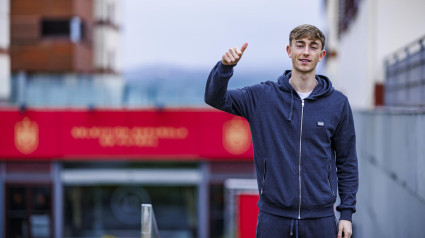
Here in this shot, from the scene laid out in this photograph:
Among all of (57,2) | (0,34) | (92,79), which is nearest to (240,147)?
(92,79)

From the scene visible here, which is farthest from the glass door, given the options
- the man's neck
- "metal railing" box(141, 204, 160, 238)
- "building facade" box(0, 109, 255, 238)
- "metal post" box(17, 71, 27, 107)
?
the man's neck

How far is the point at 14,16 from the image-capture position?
25188 millimetres

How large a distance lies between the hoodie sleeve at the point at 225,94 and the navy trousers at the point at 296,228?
0.58 metres

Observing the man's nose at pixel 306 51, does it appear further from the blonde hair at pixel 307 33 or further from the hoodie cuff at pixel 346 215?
the hoodie cuff at pixel 346 215

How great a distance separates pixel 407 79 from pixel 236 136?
1005cm

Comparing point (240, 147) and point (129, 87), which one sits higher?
point (129, 87)

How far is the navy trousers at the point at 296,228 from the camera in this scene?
128 inches

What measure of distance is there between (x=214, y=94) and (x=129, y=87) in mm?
15655

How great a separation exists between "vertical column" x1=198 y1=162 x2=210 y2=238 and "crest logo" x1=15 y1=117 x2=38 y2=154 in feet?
16.3

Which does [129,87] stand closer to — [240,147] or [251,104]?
[240,147]

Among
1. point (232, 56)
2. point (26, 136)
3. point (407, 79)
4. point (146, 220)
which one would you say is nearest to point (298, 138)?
point (232, 56)

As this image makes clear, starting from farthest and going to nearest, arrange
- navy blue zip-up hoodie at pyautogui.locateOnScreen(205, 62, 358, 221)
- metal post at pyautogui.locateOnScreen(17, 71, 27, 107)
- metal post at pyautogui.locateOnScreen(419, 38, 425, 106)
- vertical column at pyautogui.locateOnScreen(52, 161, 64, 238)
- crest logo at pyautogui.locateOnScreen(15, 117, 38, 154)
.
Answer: metal post at pyautogui.locateOnScreen(17, 71, 27, 107)
crest logo at pyautogui.locateOnScreen(15, 117, 38, 154)
vertical column at pyautogui.locateOnScreen(52, 161, 64, 238)
metal post at pyautogui.locateOnScreen(419, 38, 425, 106)
navy blue zip-up hoodie at pyautogui.locateOnScreen(205, 62, 358, 221)

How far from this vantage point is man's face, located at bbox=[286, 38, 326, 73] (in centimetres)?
330

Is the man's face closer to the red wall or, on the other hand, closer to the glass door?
the red wall
